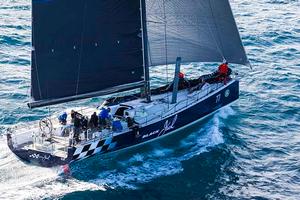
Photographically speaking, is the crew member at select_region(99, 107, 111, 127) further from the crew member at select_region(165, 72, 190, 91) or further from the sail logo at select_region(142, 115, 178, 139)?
the crew member at select_region(165, 72, 190, 91)

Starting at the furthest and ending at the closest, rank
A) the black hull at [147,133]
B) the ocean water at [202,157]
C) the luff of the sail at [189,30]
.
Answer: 1. the luff of the sail at [189,30]
2. the black hull at [147,133]
3. the ocean water at [202,157]

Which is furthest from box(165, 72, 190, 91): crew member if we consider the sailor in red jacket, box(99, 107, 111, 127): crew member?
box(99, 107, 111, 127): crew member

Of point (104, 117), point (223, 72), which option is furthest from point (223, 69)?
point (104, 117)

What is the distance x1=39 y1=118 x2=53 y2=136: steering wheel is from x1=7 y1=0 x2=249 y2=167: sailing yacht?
7 centimetres

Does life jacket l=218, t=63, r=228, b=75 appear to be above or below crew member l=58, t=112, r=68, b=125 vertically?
above

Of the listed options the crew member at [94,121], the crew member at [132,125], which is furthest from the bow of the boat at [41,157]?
the crew member at [132,125]

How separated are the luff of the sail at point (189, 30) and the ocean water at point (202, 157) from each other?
5039mm

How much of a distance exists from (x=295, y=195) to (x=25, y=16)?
39577 mm

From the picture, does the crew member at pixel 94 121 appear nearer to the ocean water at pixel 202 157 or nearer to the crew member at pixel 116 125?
the crew member at pixel 116 125

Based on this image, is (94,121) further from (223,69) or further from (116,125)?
(223,69)

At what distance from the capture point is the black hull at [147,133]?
30812 mm

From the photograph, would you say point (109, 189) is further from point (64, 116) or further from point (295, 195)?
point (295, 195)

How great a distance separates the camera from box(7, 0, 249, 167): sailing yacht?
3086 cm

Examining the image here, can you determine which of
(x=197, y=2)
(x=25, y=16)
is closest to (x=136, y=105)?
(x=197, y=2)
